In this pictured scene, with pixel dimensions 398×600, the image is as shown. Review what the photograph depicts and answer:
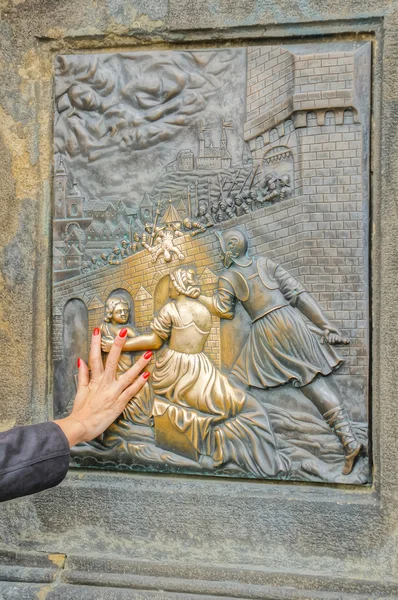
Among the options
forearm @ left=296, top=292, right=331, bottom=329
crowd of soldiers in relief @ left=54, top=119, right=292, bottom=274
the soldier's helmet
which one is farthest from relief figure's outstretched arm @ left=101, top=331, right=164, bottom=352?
forearm @ left=296, top=292, right=331, bottom=329

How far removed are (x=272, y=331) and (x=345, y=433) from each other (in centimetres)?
55

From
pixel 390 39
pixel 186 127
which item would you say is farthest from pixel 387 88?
pixel 186 127

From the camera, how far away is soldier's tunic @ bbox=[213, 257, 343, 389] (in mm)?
2691

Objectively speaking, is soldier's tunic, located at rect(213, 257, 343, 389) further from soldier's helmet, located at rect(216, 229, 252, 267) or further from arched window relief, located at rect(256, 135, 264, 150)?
arched window relief, located at rect(256, 135, 264, 150)

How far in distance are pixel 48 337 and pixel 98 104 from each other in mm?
1170

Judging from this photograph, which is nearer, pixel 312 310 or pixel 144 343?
pixel 312 310

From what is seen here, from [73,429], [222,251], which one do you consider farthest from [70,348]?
[222,251]

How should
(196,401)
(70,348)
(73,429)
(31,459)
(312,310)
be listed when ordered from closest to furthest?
(31,459) < (73,429) < (312,310) < (196,401) < (70,348)

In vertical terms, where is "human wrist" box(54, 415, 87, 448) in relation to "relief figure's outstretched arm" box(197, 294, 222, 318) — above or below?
below

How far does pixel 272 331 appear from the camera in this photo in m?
2.72

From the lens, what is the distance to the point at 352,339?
2.67 metres

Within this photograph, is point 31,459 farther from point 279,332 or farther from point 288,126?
point 288,126

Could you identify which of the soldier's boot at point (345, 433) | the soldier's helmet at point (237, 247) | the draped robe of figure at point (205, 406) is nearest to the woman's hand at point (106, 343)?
the draped robe of figure at point (205, 406)

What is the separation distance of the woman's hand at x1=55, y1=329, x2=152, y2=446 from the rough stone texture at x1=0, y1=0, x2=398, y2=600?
304 millimetres
